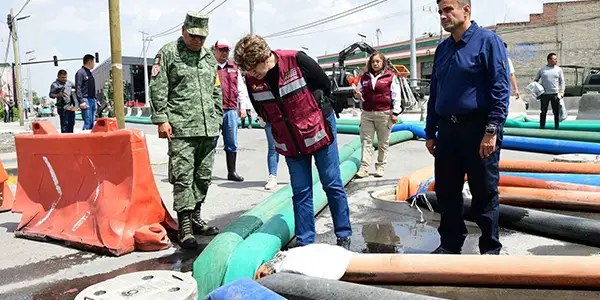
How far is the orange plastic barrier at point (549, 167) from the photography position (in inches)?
210

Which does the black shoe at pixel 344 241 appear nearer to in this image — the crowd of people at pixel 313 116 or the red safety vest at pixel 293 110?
the crowd of people at pixel 313 116

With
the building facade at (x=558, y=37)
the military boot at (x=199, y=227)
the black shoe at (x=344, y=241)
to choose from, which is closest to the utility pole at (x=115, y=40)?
the military boot at (x=199, y=227)

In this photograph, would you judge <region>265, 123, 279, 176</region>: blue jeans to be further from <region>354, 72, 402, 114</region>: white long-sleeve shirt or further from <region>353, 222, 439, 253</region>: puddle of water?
<region>353, 222, 439, 253</region>: puddle of water

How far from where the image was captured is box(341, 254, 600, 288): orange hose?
8.82 feet

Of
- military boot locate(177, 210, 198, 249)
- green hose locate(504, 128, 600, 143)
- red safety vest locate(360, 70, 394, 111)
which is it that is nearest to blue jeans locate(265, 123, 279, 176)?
red safety vest locate(360, 70, 394, 111)

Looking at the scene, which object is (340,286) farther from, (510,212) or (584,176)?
(584,176)

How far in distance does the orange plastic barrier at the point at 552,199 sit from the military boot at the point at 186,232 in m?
2.74

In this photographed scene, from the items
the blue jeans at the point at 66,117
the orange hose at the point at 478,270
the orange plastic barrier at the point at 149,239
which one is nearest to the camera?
the orange hose at the point at 478,270

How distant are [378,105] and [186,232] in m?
A: 3.40

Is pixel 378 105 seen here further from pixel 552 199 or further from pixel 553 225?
pixel 553 225

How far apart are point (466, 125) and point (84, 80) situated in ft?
30.9

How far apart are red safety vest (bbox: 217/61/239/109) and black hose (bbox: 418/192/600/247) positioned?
3651mm

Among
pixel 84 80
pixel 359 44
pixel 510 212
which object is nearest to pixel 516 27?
pixel 359 44

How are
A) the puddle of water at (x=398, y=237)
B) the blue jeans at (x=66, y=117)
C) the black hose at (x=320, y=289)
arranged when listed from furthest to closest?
1. the blue jeans at (x=66, y=117)
2. the puddle of water at (x=398, y=237)
3. the black hose at (x=320, y=289)
